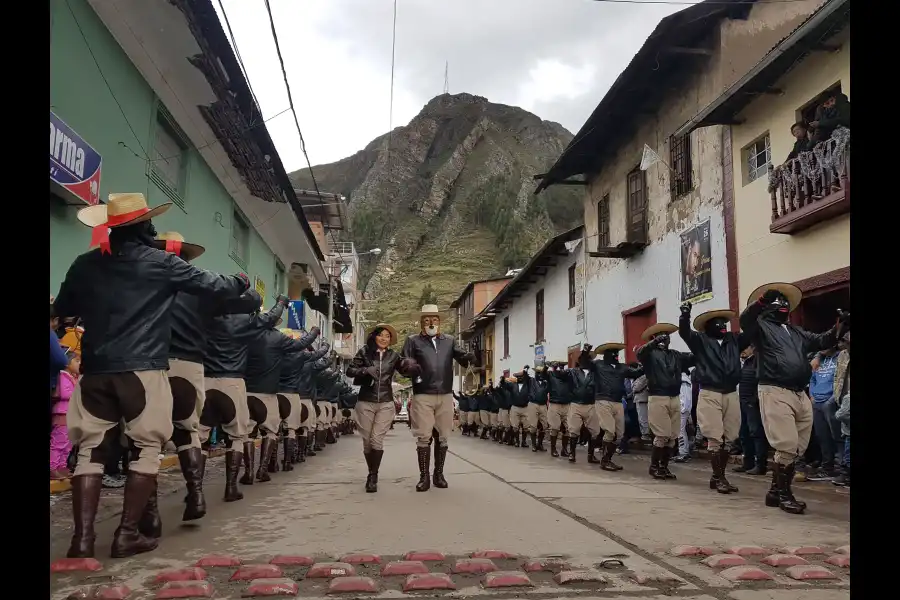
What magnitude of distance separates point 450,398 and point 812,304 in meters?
6.28

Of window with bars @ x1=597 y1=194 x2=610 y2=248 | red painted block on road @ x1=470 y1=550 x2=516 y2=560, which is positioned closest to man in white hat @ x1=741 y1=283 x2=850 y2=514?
red painted block on road @ x1=470 y1=550 x2=516 y2=560

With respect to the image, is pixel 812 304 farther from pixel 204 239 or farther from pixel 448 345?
pixel 204 239

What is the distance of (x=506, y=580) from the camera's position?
11.2ft

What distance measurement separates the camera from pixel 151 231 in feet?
15.0

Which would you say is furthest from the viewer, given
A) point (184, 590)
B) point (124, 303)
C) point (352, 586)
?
point (124, 303)

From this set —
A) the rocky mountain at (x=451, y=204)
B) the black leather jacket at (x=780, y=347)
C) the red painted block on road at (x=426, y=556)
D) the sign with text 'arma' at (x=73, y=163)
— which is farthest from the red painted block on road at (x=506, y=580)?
the rocky mountain at (x=451, y=204)

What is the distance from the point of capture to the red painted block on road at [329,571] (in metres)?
3.56

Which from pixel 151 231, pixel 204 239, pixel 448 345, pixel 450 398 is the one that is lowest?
pixel 450 398

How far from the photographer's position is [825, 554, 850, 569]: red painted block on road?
12.7ft

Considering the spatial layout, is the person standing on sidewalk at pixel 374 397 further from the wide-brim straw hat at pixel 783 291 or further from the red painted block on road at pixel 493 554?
the wide-brim straw hat at pixel 783 291

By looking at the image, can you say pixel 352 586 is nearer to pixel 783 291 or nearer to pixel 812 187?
pixel 783 291

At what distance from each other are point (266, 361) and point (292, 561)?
430 cm

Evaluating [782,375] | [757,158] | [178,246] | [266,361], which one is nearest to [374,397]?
[266,361]
